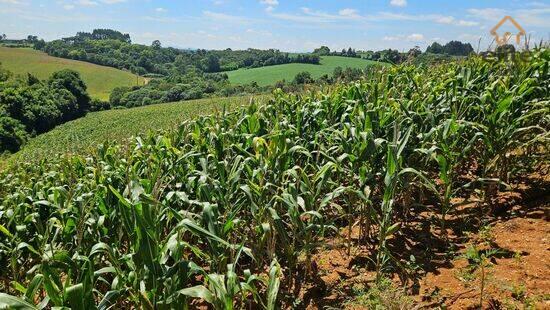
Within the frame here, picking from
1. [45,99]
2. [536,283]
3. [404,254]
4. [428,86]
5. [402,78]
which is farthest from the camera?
[45,99]

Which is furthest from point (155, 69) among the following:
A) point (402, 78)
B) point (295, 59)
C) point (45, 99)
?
point (402, 78)

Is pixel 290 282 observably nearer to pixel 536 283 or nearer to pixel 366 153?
pixel 366 153

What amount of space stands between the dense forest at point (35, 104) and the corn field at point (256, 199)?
56.1 m

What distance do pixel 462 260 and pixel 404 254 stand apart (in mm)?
476

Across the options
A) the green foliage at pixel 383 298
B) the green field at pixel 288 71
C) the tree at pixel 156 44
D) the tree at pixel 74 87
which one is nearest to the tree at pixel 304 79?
the green foliage at pixel 383 298

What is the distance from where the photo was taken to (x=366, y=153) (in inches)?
139

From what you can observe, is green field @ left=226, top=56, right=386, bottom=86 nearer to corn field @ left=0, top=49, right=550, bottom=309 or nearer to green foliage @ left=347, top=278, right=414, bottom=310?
corn field @ left=0, top=49, right=550, bottom=309

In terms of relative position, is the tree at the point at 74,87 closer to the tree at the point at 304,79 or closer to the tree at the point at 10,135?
the tree at the point at 10,135

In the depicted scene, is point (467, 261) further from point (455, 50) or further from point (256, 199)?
point (455, 50)

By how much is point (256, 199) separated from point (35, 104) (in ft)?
230

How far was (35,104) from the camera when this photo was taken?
61.6 m

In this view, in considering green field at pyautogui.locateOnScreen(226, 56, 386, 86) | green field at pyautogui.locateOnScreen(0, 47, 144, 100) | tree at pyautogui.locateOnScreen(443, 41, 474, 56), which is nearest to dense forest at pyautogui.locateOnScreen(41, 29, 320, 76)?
green field at pyautogui.locateOnScreen(226, 56, 386, 86)

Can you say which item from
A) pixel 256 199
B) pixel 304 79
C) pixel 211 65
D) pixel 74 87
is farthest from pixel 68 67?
pixel 256 199

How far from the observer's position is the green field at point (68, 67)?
3501 inches
